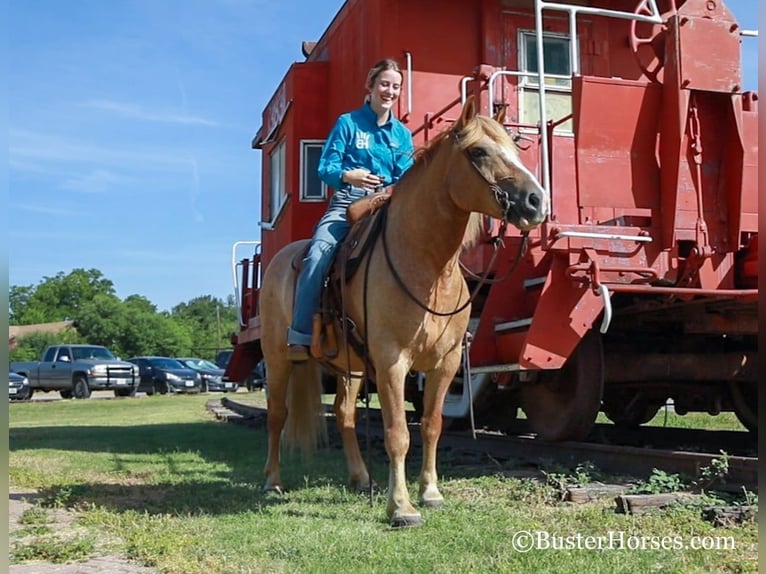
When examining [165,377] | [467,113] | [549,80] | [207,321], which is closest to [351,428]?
[467,113]

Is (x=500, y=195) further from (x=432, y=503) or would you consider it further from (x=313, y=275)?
(x=432, y=503)

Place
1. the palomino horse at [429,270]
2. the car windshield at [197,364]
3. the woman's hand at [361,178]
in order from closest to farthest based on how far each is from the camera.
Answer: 1. the palomino horse at [429,270]
2. the woman's hand at [361,178]
3. the car windshield at [197,364]

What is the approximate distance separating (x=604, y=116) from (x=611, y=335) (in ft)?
7.71

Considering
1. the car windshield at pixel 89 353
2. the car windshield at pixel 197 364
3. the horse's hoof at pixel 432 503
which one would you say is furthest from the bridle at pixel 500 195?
Result: the car windshield at pixel 197 364

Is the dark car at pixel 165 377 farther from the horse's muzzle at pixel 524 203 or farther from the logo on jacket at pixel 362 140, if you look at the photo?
the horse's muzzle at pixel 524 203

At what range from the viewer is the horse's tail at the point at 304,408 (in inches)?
274

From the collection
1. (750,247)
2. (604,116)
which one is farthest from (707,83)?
(750,247)

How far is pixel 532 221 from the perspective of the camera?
435 centimetres

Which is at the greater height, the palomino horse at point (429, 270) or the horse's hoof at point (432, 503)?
the palomino horse at point (429, 270)

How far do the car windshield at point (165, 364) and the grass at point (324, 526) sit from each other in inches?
1131

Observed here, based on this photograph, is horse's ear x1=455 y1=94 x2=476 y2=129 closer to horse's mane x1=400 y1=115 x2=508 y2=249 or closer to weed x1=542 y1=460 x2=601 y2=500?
horse's mane x1=400 y1=115 x2=508 y2=249

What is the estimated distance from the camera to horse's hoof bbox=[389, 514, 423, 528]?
461 centimetres

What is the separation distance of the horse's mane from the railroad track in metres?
1.37

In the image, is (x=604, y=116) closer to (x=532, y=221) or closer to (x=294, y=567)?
(x=532, y=221)
